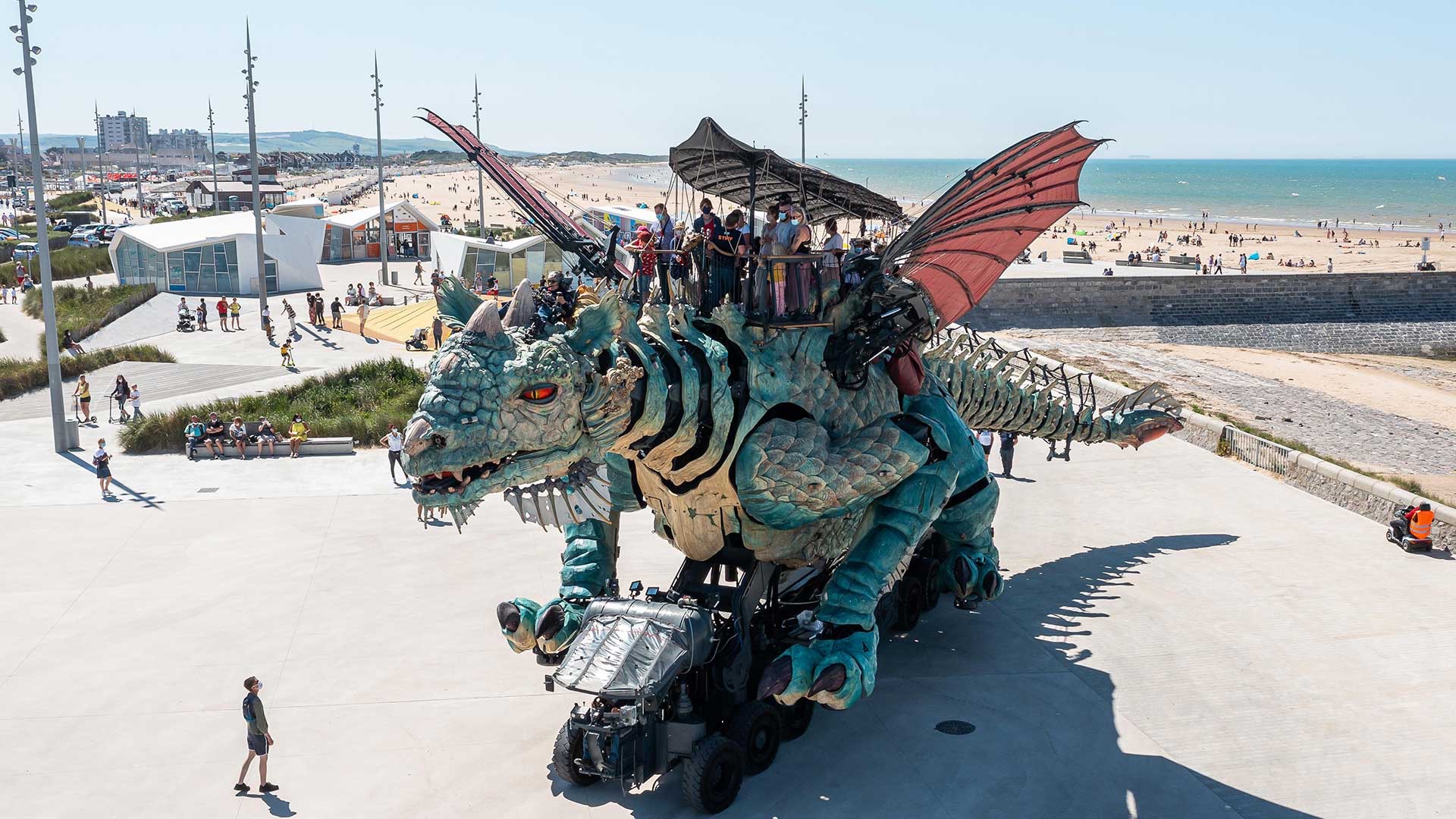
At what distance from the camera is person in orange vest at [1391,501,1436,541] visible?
49.9 feet

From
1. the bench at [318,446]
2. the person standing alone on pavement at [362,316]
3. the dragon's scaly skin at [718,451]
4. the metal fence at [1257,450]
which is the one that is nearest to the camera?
the dragon's scaly skin at [718,451]

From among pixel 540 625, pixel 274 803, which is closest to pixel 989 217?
pixel 540 625

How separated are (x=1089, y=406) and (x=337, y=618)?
31.7ft

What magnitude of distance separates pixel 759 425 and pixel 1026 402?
5969 mm

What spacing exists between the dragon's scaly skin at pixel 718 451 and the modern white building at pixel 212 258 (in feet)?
102

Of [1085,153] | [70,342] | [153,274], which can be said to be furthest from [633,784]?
[153,274]

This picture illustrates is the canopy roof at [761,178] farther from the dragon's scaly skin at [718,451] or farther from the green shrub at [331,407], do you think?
the green shrub at [331,407]

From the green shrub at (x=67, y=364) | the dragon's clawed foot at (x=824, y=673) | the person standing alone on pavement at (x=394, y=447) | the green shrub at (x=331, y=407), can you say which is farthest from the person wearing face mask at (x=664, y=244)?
the green shrub at (x=67, y=364)

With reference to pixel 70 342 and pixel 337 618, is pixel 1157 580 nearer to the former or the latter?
pixel 337 618

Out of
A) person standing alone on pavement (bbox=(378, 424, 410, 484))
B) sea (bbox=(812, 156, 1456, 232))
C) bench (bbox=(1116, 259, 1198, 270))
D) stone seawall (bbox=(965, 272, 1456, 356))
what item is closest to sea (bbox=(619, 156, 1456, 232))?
sea (bbox=(812, 156, 1456, 232))

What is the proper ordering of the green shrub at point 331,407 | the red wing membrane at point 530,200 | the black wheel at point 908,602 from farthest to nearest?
the green shrub at point 331,407 → the black wheel at point 908,602 → the red wing membrane at point 530,200

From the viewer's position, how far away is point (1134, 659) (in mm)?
12164

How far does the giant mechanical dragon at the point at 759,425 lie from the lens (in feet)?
25.5

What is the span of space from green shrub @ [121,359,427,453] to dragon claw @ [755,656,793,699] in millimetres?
13198
